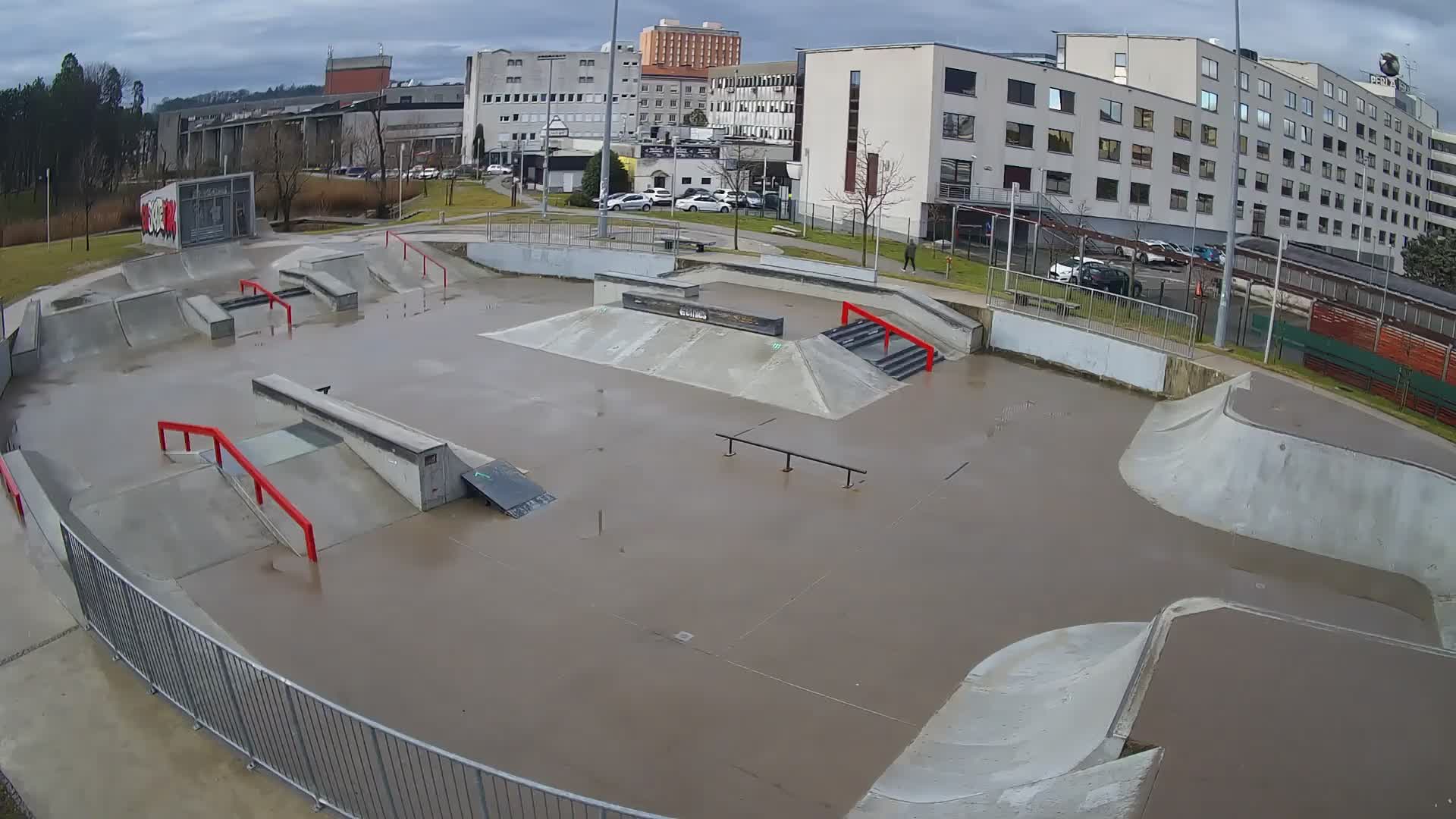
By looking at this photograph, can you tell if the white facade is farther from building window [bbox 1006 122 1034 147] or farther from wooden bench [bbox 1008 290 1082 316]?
wooden bench [bbox 1008 290 1082 316]

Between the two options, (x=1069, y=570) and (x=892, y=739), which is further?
(x=1069, y=570)

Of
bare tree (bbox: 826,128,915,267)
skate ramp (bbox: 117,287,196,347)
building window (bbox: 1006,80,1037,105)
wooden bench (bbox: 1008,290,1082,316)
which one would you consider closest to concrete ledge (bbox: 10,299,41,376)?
skate ramp (bbox: 117,287,196,347)

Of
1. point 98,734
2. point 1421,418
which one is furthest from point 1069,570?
point 98,734

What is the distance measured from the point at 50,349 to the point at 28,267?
1066 cm

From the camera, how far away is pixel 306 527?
548 inches

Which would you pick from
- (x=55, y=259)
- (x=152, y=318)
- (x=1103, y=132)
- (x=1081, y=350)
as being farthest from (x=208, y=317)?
(x=1103, y=132)

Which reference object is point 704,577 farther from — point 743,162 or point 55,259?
point 743,162

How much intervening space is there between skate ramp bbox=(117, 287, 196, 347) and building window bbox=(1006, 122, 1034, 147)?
34.7 metres

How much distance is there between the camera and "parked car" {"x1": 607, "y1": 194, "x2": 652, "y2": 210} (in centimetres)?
5425

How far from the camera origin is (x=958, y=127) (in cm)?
4494

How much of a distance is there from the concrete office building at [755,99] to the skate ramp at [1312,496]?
273ft

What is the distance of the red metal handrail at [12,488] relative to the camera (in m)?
12.7

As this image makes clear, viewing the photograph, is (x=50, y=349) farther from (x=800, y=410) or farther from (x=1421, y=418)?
(x=1421, y=418)

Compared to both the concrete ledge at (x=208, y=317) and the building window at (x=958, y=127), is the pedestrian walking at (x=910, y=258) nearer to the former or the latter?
the building window at (x=958, y=127)
